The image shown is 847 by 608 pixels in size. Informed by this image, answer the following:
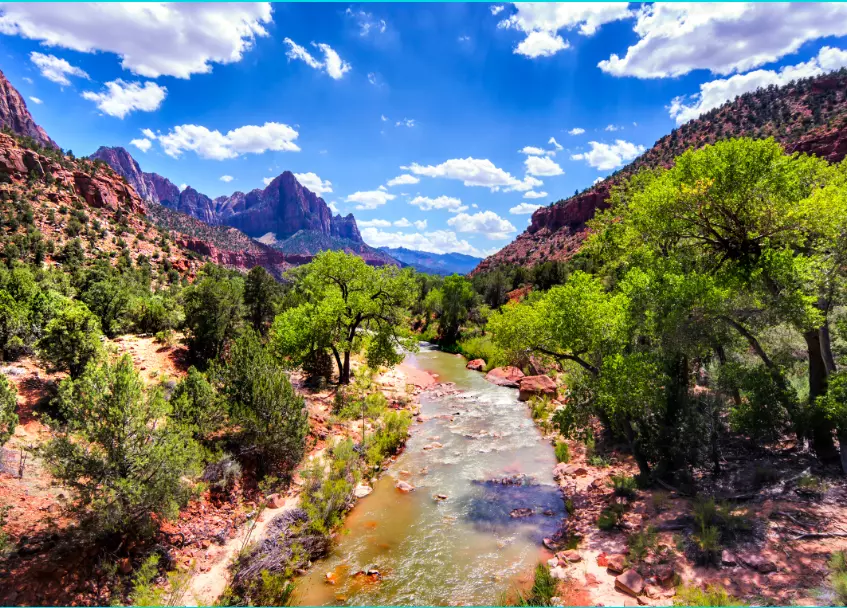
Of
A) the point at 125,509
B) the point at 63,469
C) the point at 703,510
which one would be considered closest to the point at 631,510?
the point at 703,510

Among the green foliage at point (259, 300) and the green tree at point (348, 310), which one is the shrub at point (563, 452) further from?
the green foliage at point (259, 300)

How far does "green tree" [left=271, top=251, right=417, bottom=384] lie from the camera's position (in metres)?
23.1

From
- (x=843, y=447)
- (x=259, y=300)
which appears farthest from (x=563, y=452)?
(x=259, y=300)

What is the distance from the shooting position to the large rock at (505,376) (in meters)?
33.3

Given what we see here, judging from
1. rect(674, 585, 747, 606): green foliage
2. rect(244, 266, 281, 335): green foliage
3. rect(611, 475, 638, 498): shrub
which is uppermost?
rect(244, 266, 281, 335): green foliage

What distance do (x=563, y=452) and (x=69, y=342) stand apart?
20.5m

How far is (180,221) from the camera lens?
137125mm

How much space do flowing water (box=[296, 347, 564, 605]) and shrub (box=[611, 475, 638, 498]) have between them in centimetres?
218

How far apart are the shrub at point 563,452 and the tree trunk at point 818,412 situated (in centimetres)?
862

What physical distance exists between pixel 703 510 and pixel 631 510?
8.06 ft

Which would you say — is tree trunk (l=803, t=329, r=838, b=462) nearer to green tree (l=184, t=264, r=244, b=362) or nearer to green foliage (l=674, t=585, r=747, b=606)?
green foliage (l=674, t=585, r=747, b=606)

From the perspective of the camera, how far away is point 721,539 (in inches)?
402

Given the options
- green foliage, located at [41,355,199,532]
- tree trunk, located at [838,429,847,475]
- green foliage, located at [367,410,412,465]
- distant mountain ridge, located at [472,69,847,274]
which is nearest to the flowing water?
green foliage, located at [367,410,412,465]

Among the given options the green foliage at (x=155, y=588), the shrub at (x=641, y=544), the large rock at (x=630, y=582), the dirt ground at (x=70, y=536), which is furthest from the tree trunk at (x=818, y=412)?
the green foliage at (x=155, y=588)
